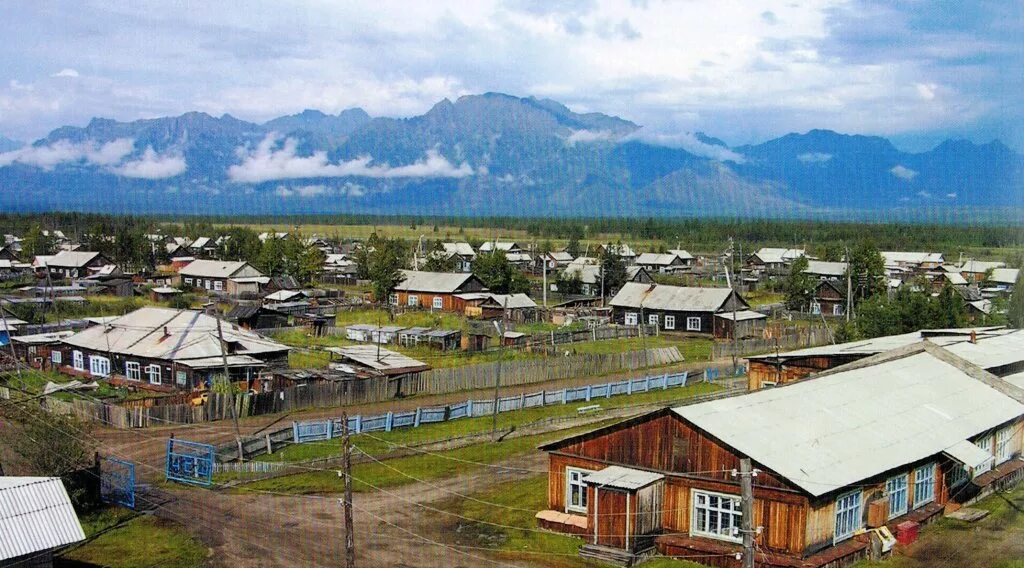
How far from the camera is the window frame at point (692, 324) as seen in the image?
60.6 meters

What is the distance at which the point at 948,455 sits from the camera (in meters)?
21.9

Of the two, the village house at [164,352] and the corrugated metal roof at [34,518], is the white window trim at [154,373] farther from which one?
the corrugated metal roof at [34,518]

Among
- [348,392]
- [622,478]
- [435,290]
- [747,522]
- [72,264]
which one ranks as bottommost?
[348,392]

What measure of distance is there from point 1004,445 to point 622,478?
13.1 meters

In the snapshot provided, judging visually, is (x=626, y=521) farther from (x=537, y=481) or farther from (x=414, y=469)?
(x=414, y=469)

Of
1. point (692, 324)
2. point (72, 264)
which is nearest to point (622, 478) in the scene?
point (692, 324)

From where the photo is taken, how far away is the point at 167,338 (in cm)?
4147

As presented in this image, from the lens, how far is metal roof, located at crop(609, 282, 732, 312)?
2379 inches

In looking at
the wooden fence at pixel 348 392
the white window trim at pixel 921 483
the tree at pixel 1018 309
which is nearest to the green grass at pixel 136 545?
the wooden fence at pixel 348 392

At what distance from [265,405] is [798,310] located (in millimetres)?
48734

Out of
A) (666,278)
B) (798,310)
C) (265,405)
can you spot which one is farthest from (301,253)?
(265,405)

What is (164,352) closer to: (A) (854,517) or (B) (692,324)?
(A) (854,517)

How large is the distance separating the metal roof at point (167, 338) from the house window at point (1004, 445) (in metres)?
29.5

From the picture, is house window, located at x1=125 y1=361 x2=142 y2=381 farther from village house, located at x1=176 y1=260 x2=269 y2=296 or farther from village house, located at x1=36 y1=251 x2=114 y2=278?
village house, located at x1=36 y1=251 x2=114 y2=278
